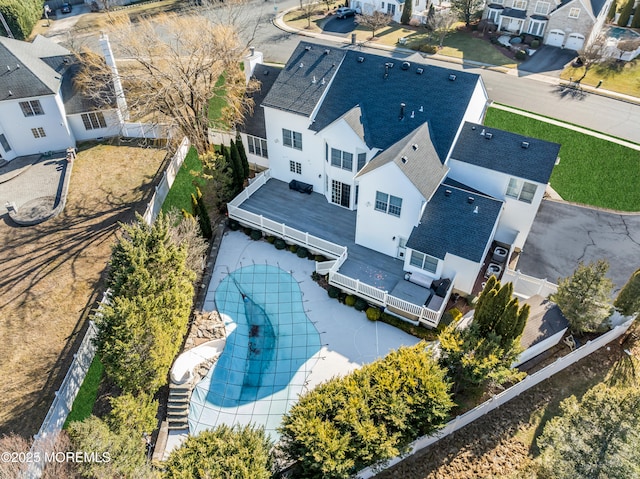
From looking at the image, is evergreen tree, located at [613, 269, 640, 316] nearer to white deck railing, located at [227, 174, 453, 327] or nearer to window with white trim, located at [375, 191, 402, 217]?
white deck railing, located at [227, 174, 453, 327]

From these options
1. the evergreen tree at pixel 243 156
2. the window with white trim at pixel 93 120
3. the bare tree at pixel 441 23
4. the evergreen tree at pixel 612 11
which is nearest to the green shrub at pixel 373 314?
the evergreen tree at pixel 243 156

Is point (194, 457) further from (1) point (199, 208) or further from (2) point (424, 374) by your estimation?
(1) point (199, 208)

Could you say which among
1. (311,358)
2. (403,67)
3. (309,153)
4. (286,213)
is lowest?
(311,358)

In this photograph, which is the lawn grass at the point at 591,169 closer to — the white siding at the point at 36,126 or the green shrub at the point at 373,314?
Answer: the green shrub at the point at 373,314

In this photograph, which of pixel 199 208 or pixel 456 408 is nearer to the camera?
pixel 456 408

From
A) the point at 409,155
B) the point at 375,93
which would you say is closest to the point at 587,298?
the point at 409,155

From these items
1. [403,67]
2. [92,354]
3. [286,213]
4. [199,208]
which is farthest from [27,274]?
[403,67]

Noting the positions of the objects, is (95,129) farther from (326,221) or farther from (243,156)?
(326,221)
